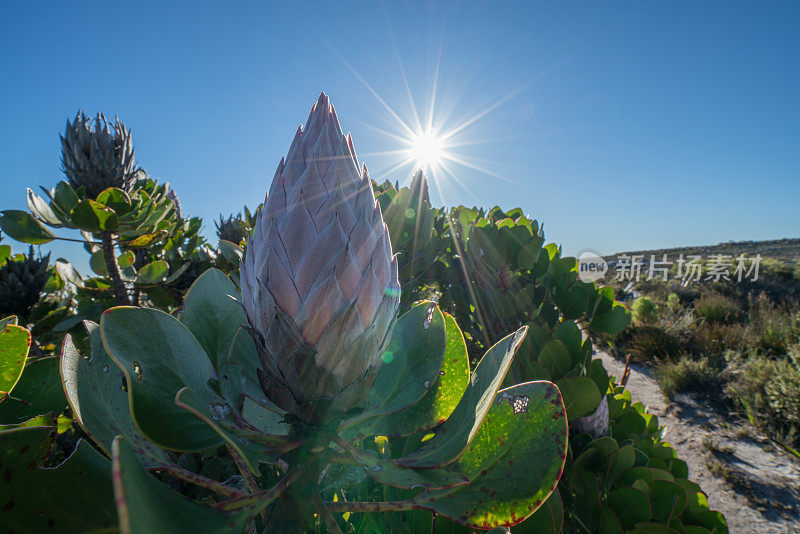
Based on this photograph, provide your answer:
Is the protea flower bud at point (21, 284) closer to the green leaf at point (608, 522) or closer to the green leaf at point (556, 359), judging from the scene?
the green leaf at point (556, 359)

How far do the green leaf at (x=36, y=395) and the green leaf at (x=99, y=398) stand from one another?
10.4 inches

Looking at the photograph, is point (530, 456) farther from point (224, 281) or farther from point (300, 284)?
point (224, 281)

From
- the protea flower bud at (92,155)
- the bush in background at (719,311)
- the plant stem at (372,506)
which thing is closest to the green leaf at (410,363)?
the plant stem at (372,506)

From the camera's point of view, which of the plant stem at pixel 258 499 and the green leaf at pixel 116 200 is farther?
the green leaf at pixel 116 200

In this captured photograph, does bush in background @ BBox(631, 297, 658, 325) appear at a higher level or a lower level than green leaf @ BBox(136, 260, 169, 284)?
lower

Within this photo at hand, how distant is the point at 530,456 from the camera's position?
56 centimetres

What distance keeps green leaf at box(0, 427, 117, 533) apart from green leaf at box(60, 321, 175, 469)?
5 centimetres

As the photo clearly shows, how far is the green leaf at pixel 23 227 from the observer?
1477 millimetres

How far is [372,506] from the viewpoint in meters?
0.58

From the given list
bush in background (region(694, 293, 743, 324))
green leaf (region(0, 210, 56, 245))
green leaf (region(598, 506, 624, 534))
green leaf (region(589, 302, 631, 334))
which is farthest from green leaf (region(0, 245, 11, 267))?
bush in background (region(694, 293, 743, 324))

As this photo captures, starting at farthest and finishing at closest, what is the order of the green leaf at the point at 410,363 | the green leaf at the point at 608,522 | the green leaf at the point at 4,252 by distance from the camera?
1. the green leaf at the point at 4,252
2. the green leaf at the point at 608,522
3. the green leaf at the point at 410,363

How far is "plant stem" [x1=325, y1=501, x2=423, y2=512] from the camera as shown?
56cm

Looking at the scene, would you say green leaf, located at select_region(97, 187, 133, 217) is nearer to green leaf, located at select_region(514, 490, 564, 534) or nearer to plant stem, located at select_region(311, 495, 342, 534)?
plant stem, located at select_region(311, 495, 342, 534)

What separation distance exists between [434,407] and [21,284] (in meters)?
2.22
